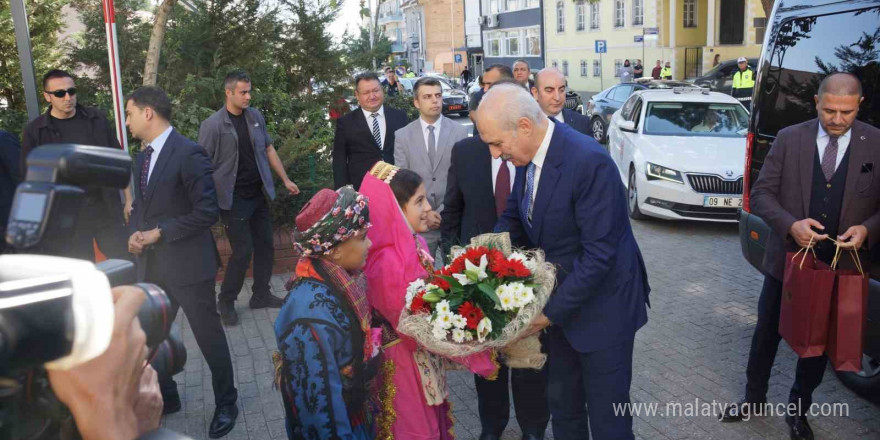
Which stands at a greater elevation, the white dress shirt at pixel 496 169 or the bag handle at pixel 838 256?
the white dress shirt at pixel 496 169

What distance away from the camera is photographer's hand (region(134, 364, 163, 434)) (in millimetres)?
1689

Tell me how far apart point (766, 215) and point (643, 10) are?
133ft

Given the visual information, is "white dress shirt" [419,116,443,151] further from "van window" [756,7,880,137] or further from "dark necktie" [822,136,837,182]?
"dark necktie" [822,136,837,182]

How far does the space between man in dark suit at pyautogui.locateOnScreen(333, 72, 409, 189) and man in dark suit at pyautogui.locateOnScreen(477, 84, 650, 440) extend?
11.0 ft

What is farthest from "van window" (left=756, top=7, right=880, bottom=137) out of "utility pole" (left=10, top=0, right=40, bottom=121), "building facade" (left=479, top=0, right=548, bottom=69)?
"building facade" (left=479, top=0, right=548, bottom=69)

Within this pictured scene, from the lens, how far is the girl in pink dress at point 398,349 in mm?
3408

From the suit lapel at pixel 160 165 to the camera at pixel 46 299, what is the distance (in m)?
3.05

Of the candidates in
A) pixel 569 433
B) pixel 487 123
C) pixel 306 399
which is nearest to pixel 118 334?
pixel 306 399

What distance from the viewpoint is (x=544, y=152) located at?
11.0 ft

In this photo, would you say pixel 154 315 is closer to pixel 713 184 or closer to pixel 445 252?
pixel 445 252

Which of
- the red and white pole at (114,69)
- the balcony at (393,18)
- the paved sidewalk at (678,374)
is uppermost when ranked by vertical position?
the balcony at (393,18)

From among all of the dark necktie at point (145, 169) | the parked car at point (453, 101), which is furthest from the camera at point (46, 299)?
the parked car at point (453, 101)

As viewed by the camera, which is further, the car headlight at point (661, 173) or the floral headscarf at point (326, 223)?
the car headlight at point (661, 173)

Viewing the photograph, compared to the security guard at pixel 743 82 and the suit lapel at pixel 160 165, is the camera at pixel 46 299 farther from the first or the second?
the security guard at pixel 743 82
